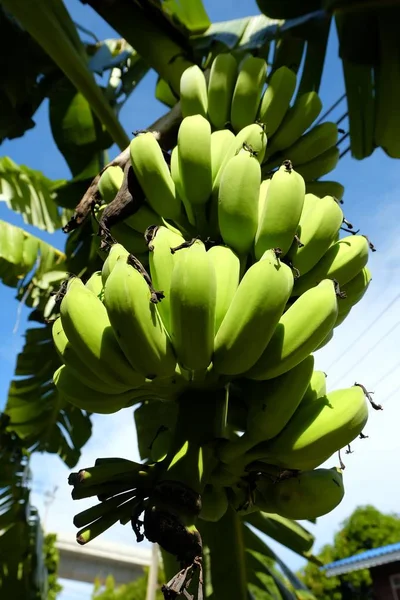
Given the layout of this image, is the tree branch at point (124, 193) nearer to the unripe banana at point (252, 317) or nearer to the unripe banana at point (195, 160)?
the unripe banana at point (195, 160)

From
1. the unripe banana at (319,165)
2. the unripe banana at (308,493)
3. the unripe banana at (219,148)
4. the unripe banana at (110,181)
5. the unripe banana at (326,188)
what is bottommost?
the unripe banana at (308,493)

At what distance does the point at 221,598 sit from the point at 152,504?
0.50 m

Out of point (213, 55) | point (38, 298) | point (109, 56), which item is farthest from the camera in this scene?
point (38, 298)

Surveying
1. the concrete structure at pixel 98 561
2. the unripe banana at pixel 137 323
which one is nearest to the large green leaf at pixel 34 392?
the unripe banana at pixel 137 323

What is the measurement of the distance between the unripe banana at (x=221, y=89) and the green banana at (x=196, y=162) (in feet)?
0.93

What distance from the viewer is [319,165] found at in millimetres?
1341

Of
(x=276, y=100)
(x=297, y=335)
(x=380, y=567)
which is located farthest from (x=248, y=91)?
(x=380, y=567)

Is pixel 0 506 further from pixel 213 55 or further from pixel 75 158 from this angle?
pixel 213 55

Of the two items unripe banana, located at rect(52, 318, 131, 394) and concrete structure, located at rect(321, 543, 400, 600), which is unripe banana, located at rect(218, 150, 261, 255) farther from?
concrete structure, located at rect(321, 543, 400, 600)

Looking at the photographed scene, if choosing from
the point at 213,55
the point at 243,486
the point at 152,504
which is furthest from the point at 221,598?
the point at 213,55

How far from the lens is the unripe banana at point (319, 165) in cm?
134

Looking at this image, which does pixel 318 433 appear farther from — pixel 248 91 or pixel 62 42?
pixel 62 42

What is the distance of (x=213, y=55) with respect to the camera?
152 centimetres

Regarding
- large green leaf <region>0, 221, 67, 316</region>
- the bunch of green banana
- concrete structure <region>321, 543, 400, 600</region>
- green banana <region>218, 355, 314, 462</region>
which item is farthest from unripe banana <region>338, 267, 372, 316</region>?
concrete structure <region>321, 543, 400, 600</region>
